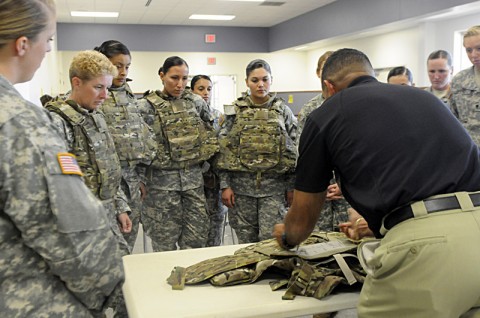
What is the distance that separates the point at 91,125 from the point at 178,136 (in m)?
0.92

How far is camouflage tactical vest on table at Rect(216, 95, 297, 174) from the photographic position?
3244 mm

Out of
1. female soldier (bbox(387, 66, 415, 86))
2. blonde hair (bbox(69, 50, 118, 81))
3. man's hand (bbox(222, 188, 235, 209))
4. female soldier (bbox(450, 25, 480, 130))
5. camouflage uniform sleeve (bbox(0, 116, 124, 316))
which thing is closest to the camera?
camouflage uniform sleeve (bbox(0, 116, 124, 316))

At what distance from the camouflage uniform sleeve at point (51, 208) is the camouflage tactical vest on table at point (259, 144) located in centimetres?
219

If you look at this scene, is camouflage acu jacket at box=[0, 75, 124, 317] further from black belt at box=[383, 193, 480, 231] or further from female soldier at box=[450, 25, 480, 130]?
female soldier at box=[450, 25, 480, 130]

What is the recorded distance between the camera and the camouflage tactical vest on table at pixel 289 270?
1.68 m

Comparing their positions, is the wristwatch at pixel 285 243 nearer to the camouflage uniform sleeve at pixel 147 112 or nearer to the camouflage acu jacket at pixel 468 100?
the camouflage uniform sleeve at pixel 147 112

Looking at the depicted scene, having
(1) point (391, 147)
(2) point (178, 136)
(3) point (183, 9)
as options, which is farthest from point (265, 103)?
(3) point (183, 9)

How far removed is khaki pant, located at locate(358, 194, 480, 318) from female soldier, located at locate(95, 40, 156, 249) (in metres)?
1.91

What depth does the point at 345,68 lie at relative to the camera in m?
1.76

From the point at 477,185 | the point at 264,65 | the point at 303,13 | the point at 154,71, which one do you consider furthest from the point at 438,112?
the point at 154,71

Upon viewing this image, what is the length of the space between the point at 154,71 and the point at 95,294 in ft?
37.2

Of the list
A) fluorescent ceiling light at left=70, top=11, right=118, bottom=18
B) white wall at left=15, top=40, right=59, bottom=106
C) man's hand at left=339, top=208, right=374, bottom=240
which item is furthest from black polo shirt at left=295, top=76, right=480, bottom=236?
fluorescent ceiling light at left=70, top=11, right=118, bottom=18

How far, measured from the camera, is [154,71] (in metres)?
12.1

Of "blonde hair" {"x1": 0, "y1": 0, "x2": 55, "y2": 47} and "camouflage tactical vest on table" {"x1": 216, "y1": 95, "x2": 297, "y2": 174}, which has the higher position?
"blonde hair" {"x1": 0, "y1": 0, "x2": 55, "y2": 47}
